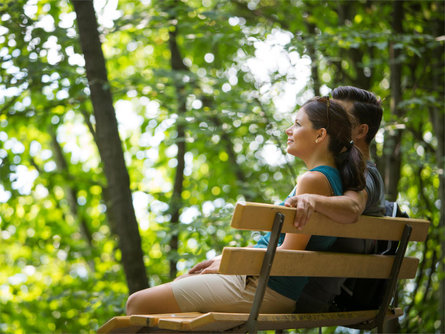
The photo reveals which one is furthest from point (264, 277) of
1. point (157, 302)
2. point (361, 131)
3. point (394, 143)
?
point (394, 143)

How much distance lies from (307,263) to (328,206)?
23 centimetres

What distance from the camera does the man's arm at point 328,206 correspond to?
209 centimetres

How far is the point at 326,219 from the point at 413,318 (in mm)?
3658

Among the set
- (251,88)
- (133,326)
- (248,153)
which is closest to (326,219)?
(133,326)

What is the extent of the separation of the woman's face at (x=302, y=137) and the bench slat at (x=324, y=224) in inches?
15.0

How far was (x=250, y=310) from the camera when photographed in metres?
2.21

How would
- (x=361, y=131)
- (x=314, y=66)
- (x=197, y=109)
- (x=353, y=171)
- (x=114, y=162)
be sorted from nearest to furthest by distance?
(x=353, y=171), (x=361, y=131), (x=114, y=162), (x=197, y=109), (x=314, y=66)

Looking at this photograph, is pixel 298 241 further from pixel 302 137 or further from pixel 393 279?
pixel 393 279

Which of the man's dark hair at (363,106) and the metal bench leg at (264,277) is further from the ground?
the man's dark hair at (363,106)

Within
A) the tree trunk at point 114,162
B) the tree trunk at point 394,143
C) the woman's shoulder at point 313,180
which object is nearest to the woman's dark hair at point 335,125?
the woman's shoulder at point 313,180

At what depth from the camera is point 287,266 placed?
216 centimetres

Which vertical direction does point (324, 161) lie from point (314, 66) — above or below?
above

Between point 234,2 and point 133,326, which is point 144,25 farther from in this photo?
point 133,326

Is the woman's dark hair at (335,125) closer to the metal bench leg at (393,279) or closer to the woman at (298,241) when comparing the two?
the woman at (298,241)
